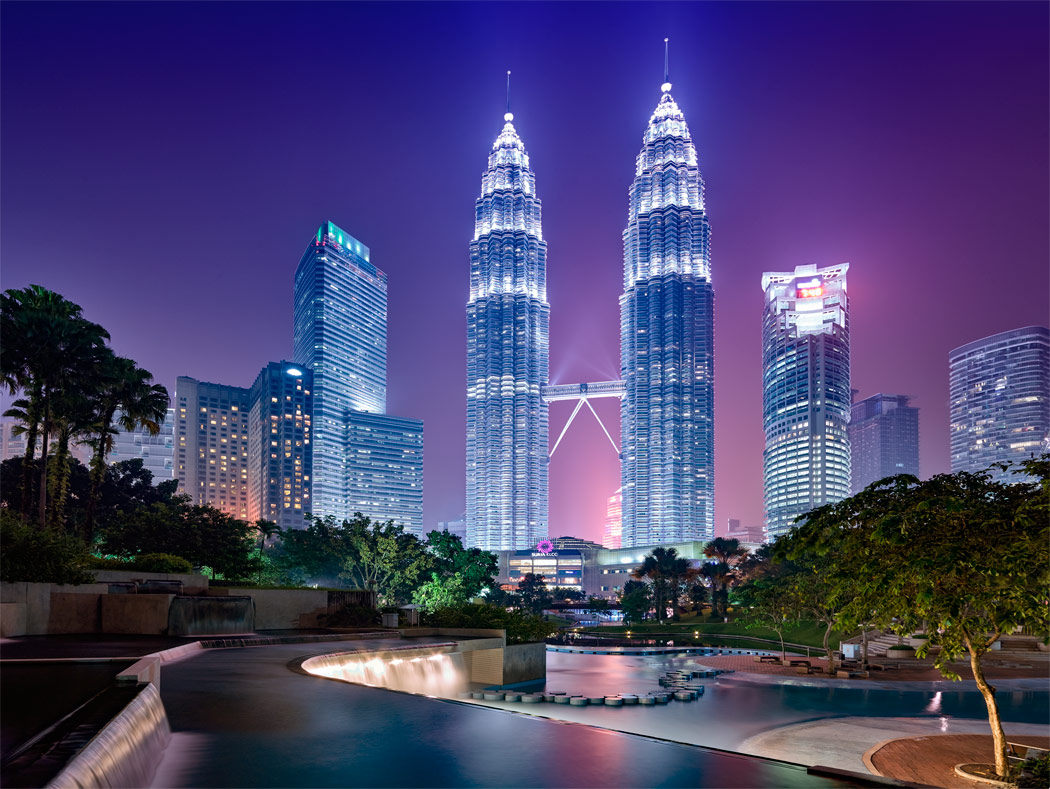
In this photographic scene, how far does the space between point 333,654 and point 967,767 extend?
1531 cm

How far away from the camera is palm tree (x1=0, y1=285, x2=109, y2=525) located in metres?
34.3

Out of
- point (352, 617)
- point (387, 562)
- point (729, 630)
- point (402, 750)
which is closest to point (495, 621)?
point (352, 617)

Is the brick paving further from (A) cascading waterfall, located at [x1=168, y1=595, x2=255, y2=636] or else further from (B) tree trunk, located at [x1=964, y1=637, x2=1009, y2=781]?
(A) cascading waterfall, located at [x1=168, y1=595, x2=255, y2=636]

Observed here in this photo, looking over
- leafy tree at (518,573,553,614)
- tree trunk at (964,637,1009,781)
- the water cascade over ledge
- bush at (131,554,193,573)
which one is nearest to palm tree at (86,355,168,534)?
bush at (131,554,193,573)

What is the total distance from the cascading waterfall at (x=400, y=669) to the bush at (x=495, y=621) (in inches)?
213

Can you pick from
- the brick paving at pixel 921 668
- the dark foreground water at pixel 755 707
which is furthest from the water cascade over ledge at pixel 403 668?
the brick paving at pixel 921 668

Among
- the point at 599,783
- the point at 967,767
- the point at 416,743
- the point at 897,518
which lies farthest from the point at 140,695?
the point at 967,767

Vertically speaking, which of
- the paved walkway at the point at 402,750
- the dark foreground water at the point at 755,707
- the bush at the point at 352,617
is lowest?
the dark foreground water at the point at 755,707

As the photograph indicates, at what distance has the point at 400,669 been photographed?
2231 cm

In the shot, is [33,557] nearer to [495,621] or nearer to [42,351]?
[42,351]

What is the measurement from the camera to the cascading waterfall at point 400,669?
1917 cm

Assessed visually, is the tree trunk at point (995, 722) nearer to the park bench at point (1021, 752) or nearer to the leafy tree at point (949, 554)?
the leafy tree at point (949, 554)

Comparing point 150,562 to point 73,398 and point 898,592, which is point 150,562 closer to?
point 73,398

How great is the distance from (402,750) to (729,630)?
229 feet
